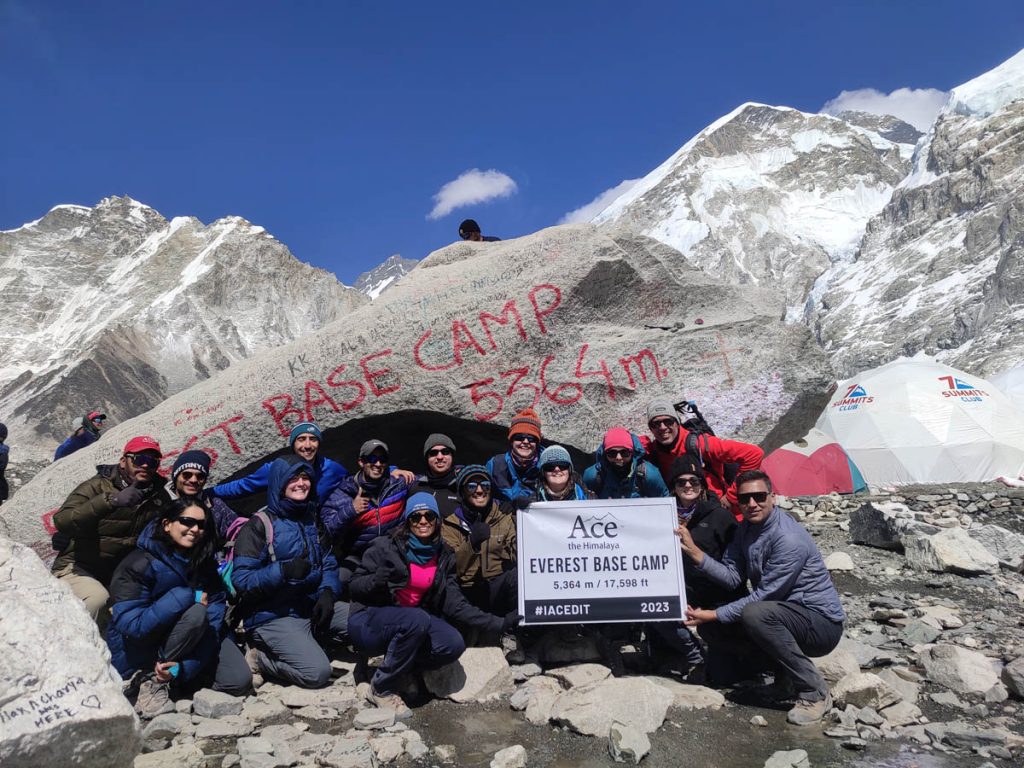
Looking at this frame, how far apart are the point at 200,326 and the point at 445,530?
7681 centimetres

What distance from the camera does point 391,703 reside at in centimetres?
504

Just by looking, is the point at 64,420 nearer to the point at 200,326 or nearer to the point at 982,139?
the point at 200,326

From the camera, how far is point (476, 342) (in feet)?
26.7

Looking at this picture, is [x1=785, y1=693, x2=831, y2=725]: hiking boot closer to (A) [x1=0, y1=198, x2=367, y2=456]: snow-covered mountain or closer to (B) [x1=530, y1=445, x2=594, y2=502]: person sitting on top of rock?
(B) [x1=530, y1=445, x2=594, y2=502]: person sitting on top of rock

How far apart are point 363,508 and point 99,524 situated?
84.8 inches

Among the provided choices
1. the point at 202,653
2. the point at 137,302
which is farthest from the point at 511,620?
the point at 137,302

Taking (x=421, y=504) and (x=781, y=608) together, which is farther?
(x=421, y=504)

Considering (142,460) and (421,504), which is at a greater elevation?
(142,460)

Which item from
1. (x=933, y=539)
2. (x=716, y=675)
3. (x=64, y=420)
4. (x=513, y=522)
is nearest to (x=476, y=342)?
(x=513, y=522)

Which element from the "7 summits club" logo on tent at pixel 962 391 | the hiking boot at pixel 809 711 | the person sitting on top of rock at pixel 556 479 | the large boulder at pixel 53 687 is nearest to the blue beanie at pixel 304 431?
the person sitting on top of rock at pixel 556 479

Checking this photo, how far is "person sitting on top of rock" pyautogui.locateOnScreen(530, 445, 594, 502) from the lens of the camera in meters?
5.79

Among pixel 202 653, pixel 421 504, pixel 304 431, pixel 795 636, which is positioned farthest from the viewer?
pixel 304 431

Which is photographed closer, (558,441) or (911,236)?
(558,441)

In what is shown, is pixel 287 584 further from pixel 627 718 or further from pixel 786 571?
pixel 786 571
